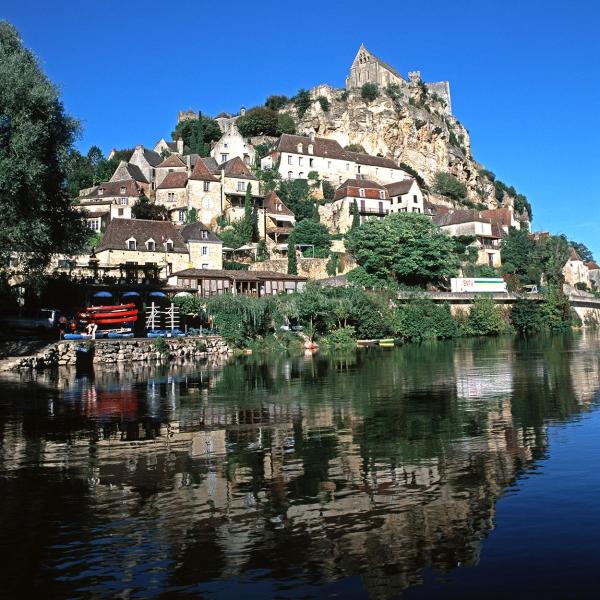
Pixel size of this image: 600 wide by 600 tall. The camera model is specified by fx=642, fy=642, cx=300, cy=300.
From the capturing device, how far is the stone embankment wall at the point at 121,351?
39.8 metres

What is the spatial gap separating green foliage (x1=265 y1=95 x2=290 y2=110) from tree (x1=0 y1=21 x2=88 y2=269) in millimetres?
88157

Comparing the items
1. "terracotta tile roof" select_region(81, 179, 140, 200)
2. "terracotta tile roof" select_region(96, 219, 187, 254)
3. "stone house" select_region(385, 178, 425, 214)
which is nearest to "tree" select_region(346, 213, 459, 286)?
"stone house" select_region(385, 178, 425, 214)

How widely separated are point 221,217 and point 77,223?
4456 cm

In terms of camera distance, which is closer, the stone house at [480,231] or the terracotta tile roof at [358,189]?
the terracotta tile roof at [358,189]

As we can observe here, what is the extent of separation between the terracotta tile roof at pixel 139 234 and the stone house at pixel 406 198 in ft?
128

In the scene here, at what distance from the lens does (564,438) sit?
16953mm

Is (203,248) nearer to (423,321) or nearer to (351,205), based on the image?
(423,321)

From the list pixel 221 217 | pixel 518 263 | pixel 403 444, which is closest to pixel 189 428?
pixel 403 444

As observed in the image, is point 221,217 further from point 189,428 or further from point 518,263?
point 189,428

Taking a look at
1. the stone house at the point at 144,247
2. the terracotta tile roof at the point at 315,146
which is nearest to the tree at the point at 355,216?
the terracotta tile roof at the point at 315,146

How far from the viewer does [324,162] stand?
101 m

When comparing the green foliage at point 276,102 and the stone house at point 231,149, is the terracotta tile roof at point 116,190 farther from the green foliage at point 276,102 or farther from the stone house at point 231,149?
the green foliage at point 276,102

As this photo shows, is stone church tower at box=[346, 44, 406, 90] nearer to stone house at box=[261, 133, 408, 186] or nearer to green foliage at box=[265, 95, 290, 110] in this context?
green foliage at box=[265, 95, 290, 110]

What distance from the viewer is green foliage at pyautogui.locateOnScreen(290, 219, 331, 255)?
80688 mm
